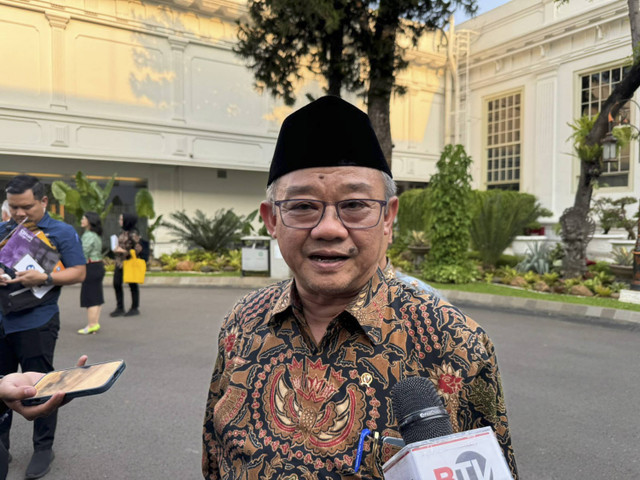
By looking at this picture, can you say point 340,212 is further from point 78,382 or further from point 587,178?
point 587,178

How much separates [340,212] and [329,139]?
19 centimetres

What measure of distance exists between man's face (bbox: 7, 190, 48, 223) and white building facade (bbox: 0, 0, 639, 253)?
12.7 meters

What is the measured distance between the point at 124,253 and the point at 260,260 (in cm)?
548

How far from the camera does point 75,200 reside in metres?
15.5

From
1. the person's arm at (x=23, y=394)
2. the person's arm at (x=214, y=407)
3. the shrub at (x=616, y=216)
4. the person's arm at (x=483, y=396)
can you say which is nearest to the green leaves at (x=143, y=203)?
the shrub at (x=616, y=216)

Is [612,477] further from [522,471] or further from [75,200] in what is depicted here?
[75,200]

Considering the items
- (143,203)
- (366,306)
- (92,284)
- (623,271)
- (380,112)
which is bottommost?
(623,271)

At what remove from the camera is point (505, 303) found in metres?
10.3

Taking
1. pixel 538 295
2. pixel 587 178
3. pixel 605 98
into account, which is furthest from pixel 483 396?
pixel 605 98

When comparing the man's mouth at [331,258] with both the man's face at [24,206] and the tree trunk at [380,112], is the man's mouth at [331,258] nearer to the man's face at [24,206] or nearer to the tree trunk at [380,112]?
the man's face at [24,206]

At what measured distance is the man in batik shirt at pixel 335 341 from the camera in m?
1.22

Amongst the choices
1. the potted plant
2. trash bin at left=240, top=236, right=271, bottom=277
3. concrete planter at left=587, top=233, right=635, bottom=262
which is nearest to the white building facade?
concrete planter at left=587, top=233, right=635, bottom=262

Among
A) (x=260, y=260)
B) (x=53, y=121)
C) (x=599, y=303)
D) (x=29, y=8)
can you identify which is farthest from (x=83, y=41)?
(x=599, y=303)

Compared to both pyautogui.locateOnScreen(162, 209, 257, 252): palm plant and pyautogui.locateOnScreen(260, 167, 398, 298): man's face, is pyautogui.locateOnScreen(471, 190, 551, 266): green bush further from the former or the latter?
pyautogui.locateOnScreen(260, 167, 398, 298): man's face
